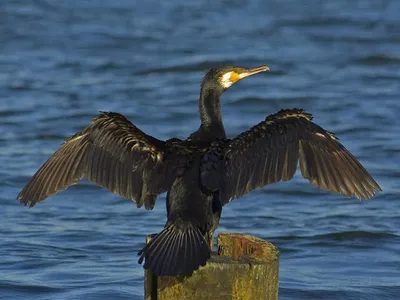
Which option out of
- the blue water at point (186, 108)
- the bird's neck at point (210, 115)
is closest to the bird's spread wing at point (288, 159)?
the bird's neck at point (210, 115)

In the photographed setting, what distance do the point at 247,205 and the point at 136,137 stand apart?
171 inches

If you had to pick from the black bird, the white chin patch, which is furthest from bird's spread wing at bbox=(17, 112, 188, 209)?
the white chin patch

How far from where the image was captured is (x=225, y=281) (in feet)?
18.5

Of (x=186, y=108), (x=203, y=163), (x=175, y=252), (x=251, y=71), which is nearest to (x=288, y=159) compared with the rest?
(x=203, y=163)

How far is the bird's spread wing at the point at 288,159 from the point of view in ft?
22.4

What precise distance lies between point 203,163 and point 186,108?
27.8ft

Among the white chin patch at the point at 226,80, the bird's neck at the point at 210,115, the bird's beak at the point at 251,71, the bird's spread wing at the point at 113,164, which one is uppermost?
the bird's beak at the point at 251,71

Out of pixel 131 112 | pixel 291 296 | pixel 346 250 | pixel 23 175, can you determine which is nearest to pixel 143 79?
pixel 131 112

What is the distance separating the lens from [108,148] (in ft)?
22.8

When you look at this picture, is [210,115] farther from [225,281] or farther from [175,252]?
[225,281]

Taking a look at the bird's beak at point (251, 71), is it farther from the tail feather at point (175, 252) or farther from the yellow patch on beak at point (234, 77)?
the tail feather at point (175, 252)

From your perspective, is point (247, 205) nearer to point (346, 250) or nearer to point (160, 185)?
point (346, 250)

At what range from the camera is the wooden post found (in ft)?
18.5

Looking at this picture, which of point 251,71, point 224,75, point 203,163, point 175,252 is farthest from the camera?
point 251,71
